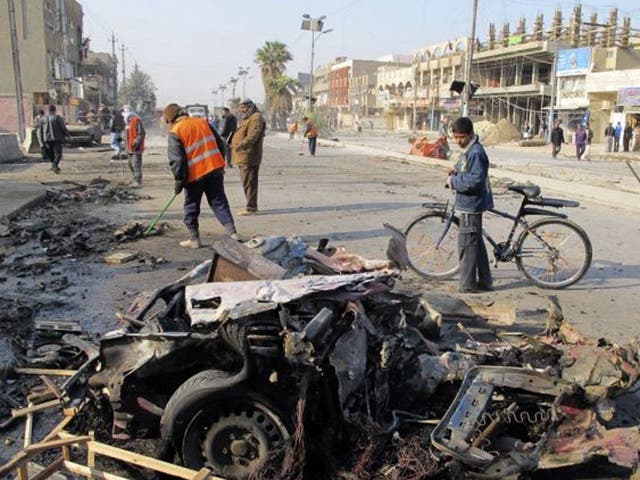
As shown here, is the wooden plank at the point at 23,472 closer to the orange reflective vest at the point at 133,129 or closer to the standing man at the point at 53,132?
the orange reflective vest at the point at 133,129

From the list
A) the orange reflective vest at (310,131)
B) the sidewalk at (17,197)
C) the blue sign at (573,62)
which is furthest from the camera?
the blue sign at (573,62)

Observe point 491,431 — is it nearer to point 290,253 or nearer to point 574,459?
point 574,459

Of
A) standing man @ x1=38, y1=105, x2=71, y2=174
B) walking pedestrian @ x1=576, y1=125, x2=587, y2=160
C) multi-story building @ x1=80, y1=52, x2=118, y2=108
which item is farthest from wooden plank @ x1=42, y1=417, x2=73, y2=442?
multi-story building @ x1=80, y1=52, x2=118, y2=108

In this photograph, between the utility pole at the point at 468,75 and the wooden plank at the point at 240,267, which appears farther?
the utility pole at the point at 468,75

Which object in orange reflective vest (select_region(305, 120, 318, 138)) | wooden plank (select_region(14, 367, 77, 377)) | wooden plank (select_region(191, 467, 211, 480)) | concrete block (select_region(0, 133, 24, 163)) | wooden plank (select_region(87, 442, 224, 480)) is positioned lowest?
wooden plank (select_region(14, 367, 77, 377))

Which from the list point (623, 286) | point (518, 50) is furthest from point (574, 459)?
point (518, 50)

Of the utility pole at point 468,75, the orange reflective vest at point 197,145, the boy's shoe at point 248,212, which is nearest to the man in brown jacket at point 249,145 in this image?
the boy's shoe at point 248,212

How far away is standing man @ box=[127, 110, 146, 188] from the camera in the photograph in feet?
47.4

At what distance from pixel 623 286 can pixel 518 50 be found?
181 ft

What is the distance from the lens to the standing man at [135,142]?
14438mm

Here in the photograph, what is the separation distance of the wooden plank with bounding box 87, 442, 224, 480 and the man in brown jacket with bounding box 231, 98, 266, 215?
819 centimetres

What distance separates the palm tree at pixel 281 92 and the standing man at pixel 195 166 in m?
70.5

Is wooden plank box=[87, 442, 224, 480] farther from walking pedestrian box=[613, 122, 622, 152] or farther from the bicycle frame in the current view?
walking pedestrian box=[613, 122, 622, 152]

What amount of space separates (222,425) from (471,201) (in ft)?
14.1
